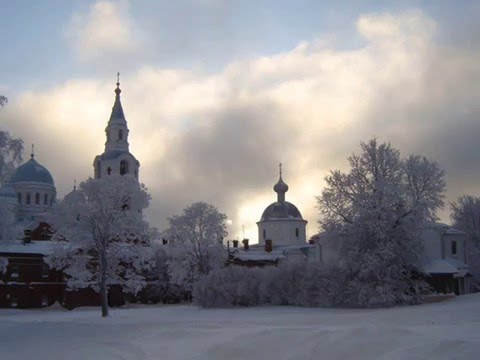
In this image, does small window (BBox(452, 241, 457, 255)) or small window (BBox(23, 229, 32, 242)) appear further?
small window (BBox(23, 229, 32, 242))

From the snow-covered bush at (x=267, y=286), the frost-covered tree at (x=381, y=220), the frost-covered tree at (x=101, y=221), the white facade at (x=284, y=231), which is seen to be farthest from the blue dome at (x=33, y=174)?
the frost-covered tree at (x=381, y=220)

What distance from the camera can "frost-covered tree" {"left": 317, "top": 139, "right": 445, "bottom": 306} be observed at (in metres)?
41.2

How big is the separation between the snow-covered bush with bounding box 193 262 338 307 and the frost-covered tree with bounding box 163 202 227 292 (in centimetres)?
1071

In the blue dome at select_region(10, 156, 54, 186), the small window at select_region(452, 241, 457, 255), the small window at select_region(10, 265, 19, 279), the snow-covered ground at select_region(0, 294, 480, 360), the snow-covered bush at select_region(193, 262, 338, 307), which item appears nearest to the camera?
the snow-covered ground at select_region(0, 294, 480, 360)

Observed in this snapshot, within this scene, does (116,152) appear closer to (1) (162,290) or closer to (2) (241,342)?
(1) (162,290)

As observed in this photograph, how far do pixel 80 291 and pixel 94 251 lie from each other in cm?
1844

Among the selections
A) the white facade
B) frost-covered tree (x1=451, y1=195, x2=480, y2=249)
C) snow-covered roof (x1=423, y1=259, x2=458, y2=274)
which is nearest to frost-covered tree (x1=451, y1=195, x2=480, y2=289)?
frost-covered tree (x1=451, y1=195, x2=480, y2=249)

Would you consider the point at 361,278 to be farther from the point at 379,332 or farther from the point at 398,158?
the point at 379,332

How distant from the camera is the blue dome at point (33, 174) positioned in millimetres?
86812

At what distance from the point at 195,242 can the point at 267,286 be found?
15.5m

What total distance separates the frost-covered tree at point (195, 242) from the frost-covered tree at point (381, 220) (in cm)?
1859

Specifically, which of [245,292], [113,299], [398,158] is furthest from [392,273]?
[113,299]

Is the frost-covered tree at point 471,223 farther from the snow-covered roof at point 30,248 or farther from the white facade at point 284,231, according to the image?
the snow-covered roof at point 30,248

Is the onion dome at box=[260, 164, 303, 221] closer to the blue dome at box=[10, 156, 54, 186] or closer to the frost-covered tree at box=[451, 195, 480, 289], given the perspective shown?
the frost-covered tree at box=[451, 195, 480, 289]
